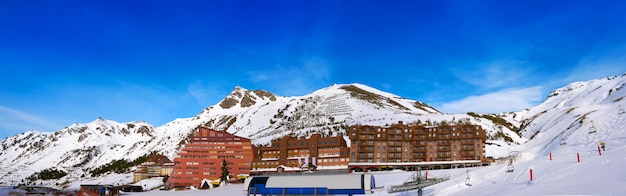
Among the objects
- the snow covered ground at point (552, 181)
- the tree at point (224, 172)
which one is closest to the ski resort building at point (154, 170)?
the tree at point (224, 172)

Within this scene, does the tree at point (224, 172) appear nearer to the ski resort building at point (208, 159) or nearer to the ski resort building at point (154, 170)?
the ski resort building at point (208, 159)

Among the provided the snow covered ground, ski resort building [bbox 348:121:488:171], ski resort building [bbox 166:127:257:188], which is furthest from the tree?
the snow covered ground

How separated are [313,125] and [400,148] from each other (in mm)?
87270

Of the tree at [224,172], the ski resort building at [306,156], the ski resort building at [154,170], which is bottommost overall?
the ski resort building at [154,170]

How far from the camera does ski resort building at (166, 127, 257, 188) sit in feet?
357

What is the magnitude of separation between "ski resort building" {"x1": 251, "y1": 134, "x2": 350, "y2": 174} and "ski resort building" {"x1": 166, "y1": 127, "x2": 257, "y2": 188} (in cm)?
542

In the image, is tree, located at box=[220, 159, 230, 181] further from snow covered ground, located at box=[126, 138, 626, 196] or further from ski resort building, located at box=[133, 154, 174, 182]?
snow covered ground, located at box=[126, 138, 626, 196]

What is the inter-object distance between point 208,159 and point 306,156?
82.4 ft

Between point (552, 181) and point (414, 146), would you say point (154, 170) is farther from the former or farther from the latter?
point (552, 181)

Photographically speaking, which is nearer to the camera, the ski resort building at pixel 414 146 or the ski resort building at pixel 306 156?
the ski resort building at pixel 414 146

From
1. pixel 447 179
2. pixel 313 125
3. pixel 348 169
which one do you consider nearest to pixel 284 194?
pixel 447 179

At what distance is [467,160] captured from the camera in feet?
325

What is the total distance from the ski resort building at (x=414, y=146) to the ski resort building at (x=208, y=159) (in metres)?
29.9

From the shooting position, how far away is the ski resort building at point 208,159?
357 ft
